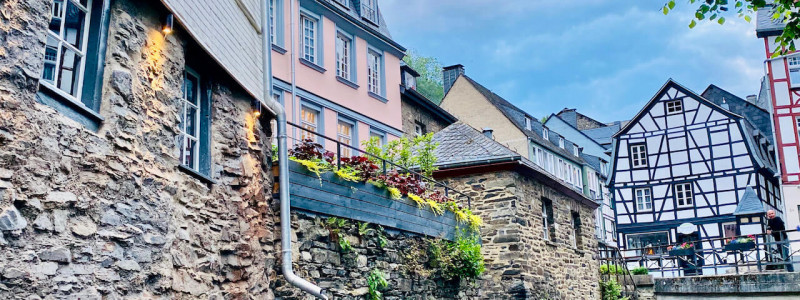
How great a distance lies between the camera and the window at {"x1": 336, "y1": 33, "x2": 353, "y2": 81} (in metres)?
18.6

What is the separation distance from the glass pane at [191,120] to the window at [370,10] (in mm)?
12784

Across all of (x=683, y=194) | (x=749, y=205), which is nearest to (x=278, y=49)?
(x=749, y=205)

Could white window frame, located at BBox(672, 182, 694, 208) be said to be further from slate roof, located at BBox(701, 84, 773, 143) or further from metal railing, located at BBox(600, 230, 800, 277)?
slate roof, located at BBox(701, 84, 773, 143)

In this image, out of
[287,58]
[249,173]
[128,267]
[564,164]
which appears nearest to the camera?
[128,267]

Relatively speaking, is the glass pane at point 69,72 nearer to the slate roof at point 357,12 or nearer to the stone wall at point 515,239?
the stone wall at point 515,239

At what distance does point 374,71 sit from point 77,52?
15.0 m

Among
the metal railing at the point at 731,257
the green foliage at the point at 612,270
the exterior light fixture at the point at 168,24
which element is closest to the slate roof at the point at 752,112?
the metal railing at the point at 731,257

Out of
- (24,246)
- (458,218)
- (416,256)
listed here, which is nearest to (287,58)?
(458,218)

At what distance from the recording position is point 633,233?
35312mm

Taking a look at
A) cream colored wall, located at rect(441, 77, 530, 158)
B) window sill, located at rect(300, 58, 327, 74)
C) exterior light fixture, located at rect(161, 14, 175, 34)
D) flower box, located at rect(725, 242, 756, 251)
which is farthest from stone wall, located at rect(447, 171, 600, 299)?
cream colored wall, located at rect(441, 77, 530, 158)

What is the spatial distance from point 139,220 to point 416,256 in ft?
20.1

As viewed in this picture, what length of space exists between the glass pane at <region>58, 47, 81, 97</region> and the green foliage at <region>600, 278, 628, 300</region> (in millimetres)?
15504

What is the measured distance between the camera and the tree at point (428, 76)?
150 ft

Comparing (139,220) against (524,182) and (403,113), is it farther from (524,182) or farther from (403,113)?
(403,113)
